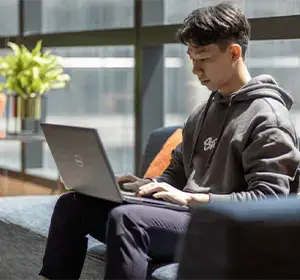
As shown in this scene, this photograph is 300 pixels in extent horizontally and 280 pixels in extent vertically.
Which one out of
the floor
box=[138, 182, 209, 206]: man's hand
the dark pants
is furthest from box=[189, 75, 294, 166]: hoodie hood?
the floor

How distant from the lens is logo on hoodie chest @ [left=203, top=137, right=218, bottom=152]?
9.73ft

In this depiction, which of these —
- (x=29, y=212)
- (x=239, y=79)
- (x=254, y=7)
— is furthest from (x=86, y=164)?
(x=254, y=7)

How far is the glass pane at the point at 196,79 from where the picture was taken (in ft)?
13.6

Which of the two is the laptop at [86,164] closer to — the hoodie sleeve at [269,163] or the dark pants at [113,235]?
the dark pants at [113,235]

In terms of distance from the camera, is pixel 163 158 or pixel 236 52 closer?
pixel 236 52

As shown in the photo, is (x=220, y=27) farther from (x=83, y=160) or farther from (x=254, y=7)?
(x=254, y=7)

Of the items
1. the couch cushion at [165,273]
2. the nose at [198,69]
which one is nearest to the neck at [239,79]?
the nose at [198,69]

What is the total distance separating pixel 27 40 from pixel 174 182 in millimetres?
3678

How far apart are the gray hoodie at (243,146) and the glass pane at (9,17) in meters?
4.12

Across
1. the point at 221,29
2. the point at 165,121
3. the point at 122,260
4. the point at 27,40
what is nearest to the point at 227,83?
the point at 221,29

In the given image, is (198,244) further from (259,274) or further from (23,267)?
(23,267)

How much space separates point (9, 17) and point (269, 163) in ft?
16.1

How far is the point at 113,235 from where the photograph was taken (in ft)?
8.64

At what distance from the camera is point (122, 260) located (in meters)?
2.58
